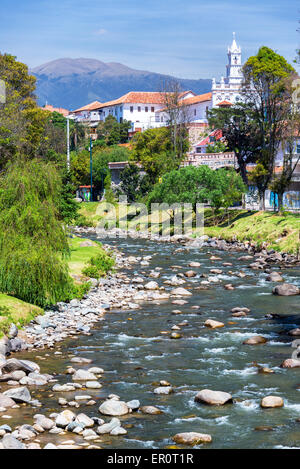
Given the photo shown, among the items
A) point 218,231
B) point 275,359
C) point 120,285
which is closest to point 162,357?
point 275,359

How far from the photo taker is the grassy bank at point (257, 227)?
164ft

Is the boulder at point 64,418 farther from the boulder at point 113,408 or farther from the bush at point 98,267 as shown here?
the bush at point 98,267

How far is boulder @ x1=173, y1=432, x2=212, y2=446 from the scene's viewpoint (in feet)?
47.0

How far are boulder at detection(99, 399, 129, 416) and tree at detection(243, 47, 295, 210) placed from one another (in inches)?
1821

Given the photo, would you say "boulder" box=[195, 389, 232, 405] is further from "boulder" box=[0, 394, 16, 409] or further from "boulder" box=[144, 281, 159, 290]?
"boulder" box=[144, 281, 159, 290]

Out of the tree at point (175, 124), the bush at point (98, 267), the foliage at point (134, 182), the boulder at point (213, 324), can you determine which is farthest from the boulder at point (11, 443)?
the tree at point (175, 124)

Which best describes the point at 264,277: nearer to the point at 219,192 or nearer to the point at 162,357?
the point at 162,357

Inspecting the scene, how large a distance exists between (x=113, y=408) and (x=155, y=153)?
6902cm

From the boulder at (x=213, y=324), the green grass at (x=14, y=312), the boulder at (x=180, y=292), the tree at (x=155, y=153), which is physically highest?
the tree at (x=155, y=153)

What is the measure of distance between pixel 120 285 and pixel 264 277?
29.3ft

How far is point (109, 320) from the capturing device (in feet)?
87.4

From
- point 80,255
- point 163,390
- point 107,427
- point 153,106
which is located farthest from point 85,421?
point 153,106

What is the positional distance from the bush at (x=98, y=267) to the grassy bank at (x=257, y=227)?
50.1ft

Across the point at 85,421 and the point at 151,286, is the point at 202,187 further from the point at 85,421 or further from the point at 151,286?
the point at 85,421
